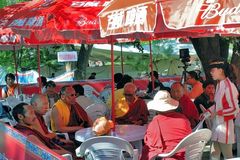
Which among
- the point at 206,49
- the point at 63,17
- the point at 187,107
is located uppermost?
the point at 63,17

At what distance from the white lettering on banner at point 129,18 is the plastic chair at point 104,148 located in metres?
1.24

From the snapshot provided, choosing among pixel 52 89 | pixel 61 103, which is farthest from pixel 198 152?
pixel 52 89

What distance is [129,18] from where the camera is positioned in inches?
182

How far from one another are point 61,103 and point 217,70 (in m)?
Result: 2.47

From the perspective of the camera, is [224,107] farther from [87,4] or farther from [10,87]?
[10,87]

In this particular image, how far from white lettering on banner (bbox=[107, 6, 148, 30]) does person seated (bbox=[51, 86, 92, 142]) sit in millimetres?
2097

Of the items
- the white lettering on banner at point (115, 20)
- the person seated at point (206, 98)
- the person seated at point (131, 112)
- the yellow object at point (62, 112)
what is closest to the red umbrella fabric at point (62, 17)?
the white lettering on banner at point (115, 20)

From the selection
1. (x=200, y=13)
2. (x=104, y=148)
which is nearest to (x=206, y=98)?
(x=104, y=148)

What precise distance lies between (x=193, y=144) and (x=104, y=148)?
1.00 metres

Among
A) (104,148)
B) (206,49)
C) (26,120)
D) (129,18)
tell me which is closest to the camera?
(129,18)

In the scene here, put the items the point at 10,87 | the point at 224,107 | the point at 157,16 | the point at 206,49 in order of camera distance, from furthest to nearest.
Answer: the point at 10,87 < the point at 206,49 < the point at 224,107 < the point at 157,16

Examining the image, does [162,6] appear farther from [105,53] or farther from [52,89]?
[105,53]

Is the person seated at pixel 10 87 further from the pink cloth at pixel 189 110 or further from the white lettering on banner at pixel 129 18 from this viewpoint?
the white lettering on banner at pixel 129 18

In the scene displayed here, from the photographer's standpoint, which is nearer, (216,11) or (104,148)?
(216,11)
